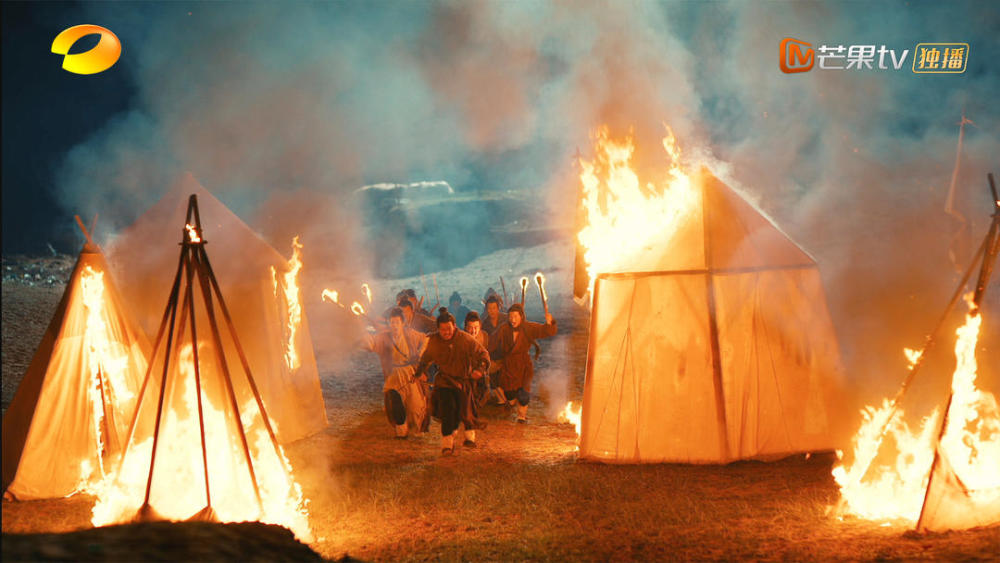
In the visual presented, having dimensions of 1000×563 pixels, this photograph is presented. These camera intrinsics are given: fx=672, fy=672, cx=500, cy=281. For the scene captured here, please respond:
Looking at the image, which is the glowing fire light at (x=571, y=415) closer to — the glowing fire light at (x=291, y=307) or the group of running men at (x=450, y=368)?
the group of running men at (x=450, y=368)

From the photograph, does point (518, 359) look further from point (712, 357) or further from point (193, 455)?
point (193, 455)

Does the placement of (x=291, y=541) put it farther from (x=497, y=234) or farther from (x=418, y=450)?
(x=497, y=234)

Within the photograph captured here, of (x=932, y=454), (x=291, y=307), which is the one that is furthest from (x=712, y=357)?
(x=291, y=307)

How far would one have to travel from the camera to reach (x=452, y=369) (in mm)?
6574

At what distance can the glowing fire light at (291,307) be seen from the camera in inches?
289

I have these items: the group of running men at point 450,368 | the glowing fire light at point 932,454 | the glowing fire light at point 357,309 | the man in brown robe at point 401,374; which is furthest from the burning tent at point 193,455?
the glowing fire light at point 932,454

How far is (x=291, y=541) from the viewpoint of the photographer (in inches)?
137

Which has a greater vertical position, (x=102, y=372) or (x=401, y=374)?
(x=102, y=372)

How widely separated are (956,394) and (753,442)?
2.03m

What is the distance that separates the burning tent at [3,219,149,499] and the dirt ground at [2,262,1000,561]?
0.28 metres

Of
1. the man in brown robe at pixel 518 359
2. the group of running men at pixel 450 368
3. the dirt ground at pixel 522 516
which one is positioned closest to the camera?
the dirt ground at pixel 522 516

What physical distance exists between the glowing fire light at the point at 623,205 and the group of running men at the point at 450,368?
1.06m

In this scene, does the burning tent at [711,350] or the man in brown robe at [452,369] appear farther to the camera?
the man in brown robe at [452,369]

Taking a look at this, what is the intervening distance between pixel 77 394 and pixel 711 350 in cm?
539
